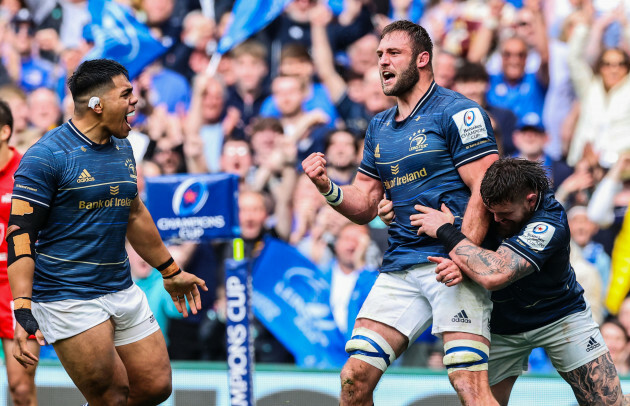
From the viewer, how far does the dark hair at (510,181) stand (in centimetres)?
455

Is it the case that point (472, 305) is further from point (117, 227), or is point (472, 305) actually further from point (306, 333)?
point (306, 333)

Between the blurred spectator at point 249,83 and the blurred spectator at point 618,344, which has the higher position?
the blurred spectator at point 249,83

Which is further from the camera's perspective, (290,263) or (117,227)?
(290,263)

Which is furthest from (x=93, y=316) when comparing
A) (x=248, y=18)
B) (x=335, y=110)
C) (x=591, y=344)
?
(x=248, y=18)

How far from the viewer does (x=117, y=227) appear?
16.8ft

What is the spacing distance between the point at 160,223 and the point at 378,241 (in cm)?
232

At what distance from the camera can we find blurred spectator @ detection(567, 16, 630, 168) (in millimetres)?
7895

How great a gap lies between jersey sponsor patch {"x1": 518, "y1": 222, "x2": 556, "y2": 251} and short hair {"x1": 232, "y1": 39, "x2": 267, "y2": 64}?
5452 mm

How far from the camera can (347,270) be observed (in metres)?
8.18

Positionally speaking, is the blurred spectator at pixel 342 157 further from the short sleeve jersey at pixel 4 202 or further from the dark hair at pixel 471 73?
the short sleeve jersey at pixel 4 202

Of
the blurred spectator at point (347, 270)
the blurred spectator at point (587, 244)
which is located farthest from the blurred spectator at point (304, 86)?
the blurred spectator at point (587, 244)

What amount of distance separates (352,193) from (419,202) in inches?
23.0

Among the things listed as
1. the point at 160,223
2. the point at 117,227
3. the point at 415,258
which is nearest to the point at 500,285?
the point at 415,258

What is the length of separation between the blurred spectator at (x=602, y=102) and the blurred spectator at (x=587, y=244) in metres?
0.54
